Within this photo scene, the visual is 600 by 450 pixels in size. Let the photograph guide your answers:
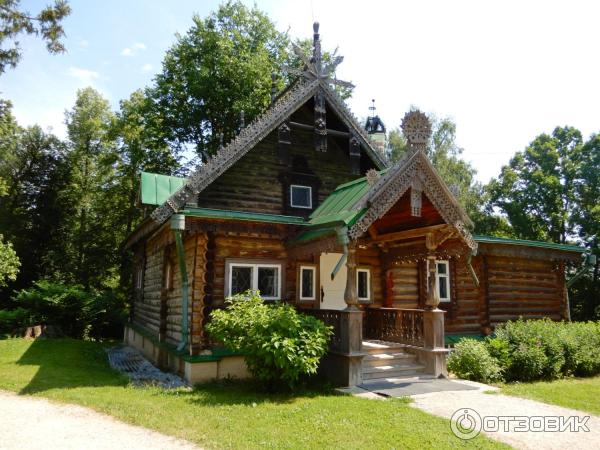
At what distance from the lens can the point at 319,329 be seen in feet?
31.6

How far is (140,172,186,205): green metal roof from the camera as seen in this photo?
1416 cm

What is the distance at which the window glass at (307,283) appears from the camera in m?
12.8

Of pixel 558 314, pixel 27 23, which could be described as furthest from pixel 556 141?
pixel 27 23

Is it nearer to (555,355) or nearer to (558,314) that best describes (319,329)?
(555,355)

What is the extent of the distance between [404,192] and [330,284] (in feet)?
13.4

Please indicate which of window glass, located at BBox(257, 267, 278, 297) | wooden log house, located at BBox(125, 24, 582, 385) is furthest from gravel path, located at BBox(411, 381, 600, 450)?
window glass, located at BBox(257, 267, 278, 297)

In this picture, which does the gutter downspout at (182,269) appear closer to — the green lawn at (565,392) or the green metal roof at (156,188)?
the green metal roof at (156,188)

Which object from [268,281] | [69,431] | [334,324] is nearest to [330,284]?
[268,281]

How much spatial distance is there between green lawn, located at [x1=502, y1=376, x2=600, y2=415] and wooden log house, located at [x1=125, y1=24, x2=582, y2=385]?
6.44 ft

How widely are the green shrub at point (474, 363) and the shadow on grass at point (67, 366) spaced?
8.30 meters

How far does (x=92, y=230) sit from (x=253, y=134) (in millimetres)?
26460
